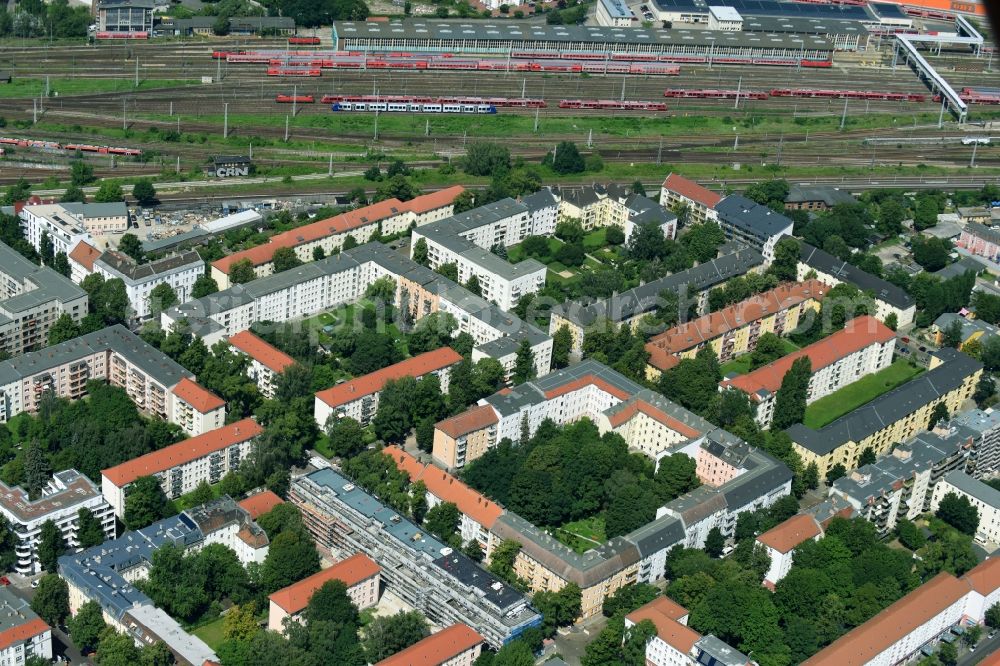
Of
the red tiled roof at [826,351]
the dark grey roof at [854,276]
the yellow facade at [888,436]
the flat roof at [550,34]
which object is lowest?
the yellow facade at [888,436]

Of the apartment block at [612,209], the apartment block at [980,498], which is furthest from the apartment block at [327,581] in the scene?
the apartment block at [612,209]

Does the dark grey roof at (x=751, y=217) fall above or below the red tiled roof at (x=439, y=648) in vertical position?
above

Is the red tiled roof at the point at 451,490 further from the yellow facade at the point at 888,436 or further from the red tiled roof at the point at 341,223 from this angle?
the red tiled roof at the point at 341,223

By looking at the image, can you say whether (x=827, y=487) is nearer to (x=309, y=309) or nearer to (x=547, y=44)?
(x=309, y=309)

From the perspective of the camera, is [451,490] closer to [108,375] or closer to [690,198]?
[108,375]

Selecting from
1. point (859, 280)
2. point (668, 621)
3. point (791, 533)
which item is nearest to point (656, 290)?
point (859, 280)

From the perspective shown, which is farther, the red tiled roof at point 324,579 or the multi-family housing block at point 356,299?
the multi-family housing block at point 356,299

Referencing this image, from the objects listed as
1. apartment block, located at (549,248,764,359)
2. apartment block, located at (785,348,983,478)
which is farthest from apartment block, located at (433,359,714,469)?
apartment block, located at (785,348,983,478)
